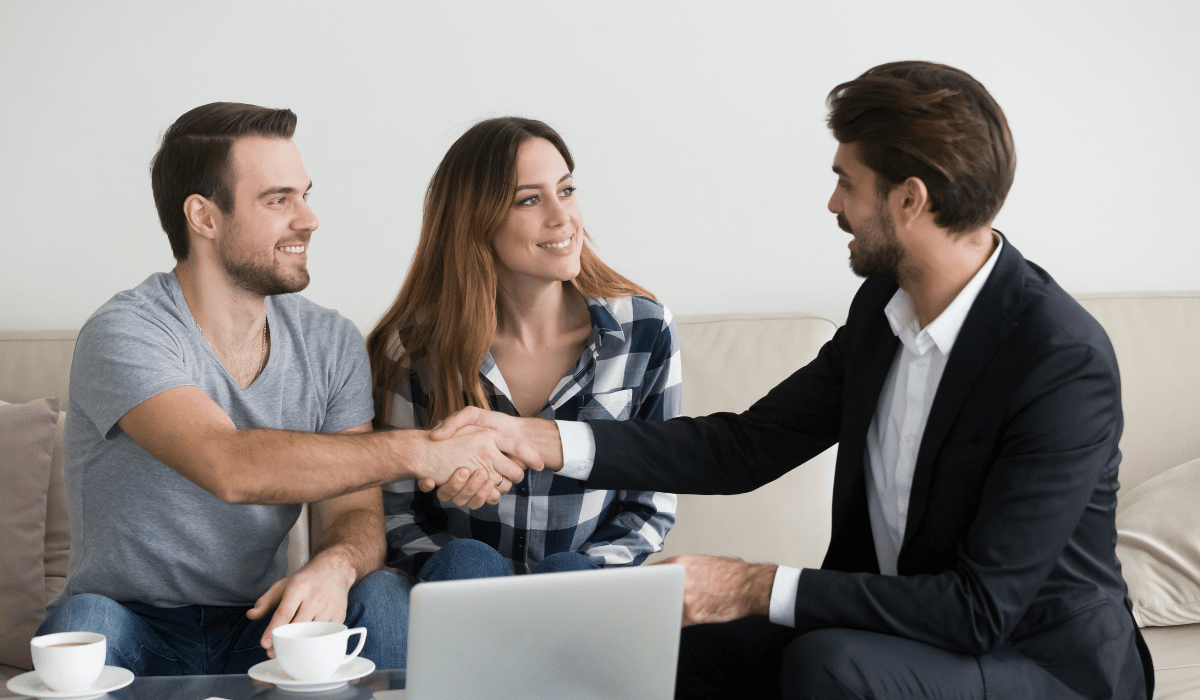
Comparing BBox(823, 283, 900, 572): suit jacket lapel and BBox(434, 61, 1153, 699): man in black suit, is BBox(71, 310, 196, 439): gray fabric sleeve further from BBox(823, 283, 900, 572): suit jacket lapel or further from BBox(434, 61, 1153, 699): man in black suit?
BBox(823, 283, 900, 572): suit jacket lapel

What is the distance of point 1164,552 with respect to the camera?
1.90 m

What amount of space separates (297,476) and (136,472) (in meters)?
0.28

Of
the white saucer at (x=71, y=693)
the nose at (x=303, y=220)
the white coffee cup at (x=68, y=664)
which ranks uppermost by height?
the nose at (x=303, y=220)

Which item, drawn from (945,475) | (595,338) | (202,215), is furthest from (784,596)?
(202,215)

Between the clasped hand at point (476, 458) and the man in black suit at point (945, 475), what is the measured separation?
413 mm

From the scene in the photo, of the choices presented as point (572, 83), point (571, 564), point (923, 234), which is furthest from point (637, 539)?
point (572, 83)

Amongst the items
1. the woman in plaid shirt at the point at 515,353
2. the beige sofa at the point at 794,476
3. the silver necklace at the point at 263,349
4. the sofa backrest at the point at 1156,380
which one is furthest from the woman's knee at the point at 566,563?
the sofa backrest at the point at 1156,380

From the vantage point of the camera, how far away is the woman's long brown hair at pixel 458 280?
6.24 feet

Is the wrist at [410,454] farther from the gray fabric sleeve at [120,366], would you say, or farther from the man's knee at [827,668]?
the man's knee at [827,668]

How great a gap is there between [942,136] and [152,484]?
1.31 meters

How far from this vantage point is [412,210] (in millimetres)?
2521

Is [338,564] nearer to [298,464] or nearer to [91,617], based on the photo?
[298,464]

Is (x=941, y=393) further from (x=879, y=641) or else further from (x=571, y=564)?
(x=571, y=564)

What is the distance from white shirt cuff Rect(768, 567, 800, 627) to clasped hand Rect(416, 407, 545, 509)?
533 millimetres
